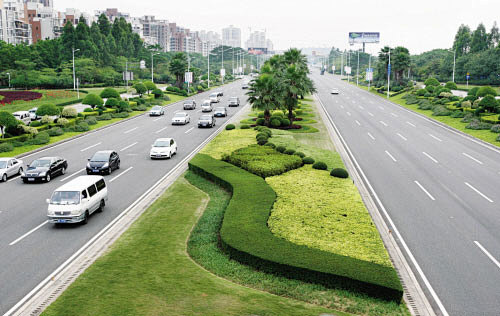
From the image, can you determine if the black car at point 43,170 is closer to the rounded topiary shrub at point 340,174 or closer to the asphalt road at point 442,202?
the rounded topiary shrub at point 340,174

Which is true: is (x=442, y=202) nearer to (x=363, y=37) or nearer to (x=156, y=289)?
(x=156, y=289)

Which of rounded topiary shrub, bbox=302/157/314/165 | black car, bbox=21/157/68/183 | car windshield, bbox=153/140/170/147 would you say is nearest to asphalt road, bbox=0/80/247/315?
black car, bbox=21/157/68/183

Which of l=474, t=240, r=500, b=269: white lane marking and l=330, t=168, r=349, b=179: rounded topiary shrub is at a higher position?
l=330, t=168, r=349, b=179: rounded topiary shrub

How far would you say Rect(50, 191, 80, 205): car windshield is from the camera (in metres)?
20.9

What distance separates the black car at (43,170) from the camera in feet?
95.7

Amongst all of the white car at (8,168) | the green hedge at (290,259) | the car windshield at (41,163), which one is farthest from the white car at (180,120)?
the green hedge at (290,259)

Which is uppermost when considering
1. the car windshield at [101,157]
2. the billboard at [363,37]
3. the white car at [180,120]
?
the billboard at [363,37]

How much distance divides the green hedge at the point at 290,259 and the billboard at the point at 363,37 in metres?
175

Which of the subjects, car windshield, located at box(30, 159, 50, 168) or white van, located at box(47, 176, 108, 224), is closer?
white van, located at box(47, 176, 108, 224)

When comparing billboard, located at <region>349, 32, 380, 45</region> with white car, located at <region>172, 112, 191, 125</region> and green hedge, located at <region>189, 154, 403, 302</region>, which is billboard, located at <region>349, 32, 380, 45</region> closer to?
white car, located at <region>172, 112, 191, 125</region>

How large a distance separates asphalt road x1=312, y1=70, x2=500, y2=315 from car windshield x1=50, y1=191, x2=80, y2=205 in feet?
48.6

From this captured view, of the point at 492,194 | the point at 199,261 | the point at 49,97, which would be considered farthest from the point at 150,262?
the point at 49,97

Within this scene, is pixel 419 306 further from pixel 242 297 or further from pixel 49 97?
pixel 49 97

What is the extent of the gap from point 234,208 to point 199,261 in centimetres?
496
